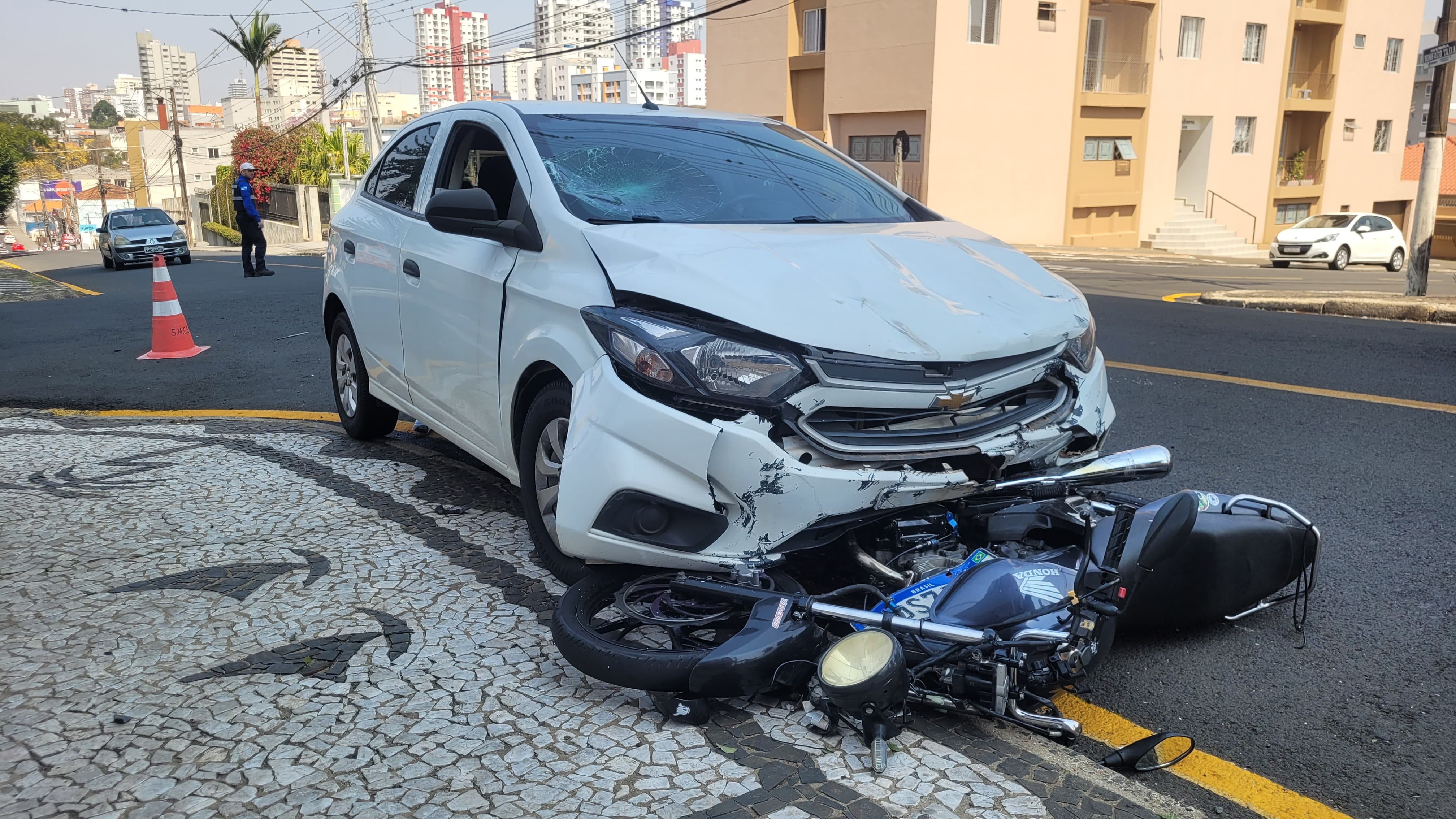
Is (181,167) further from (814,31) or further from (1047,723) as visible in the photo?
(1047,723)

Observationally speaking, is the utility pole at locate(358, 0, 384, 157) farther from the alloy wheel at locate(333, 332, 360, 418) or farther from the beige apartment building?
the alloy wheel at locate(333, 332, 360, 418)

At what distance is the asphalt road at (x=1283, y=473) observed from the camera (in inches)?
110

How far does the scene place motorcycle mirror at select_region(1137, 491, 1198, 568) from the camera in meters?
2.87

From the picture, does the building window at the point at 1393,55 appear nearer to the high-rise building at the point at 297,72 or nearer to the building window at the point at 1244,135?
the building window at the point at 1244,135

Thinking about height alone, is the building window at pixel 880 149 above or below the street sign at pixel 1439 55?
below

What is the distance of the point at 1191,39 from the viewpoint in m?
36.3

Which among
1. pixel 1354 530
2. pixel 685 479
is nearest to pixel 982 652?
pixel 685 479

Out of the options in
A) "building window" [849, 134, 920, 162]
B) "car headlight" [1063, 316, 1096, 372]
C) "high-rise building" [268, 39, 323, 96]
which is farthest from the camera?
"high-rise building" [268, 39, 323, 96]

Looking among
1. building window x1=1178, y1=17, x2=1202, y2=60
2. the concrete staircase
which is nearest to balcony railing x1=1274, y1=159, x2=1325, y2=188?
the concrete staircase

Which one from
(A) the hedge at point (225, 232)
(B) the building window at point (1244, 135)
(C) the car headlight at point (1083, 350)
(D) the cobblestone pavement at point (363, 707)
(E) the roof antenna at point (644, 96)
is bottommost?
(A) the hedge at point (225, 232)

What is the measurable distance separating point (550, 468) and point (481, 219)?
3.07ft

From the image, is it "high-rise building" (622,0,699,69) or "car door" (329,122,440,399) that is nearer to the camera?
"car door" (329,122,440,399)

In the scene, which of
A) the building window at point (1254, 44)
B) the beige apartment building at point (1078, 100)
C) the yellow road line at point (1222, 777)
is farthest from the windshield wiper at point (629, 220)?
the building window at point (1254, 44)

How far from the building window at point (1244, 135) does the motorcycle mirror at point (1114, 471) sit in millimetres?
40104
